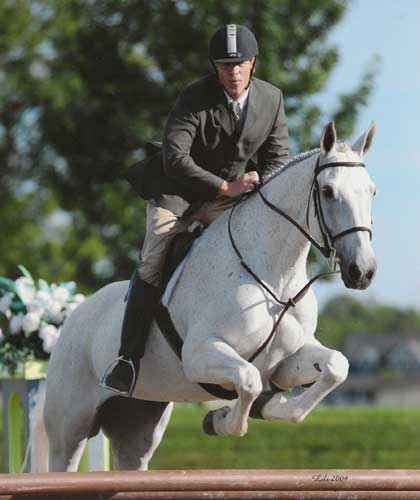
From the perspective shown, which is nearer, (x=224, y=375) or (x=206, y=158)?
(x=224, y=375)

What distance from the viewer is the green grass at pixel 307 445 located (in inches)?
546

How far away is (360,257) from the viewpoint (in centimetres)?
411

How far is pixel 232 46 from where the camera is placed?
4691 millimetres

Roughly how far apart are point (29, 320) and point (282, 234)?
3101 mm

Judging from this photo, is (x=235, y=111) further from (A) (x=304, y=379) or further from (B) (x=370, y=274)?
(A) (x=304, y=379)

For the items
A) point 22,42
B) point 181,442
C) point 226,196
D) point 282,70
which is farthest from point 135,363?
point 22,42

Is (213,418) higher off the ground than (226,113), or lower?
lower

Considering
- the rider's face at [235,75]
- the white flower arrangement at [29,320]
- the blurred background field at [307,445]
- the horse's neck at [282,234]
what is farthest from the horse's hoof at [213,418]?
the blurred background field at [307,445]

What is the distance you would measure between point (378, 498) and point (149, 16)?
17190 mm

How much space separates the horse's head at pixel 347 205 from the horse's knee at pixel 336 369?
0.49 meters

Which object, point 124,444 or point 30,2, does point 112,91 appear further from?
point 124,444

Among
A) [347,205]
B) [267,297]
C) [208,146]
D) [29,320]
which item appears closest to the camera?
[347,205]

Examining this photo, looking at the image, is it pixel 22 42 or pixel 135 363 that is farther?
pixel 22 42

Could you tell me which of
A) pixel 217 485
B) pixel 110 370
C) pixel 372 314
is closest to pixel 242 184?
pixel 110 370
